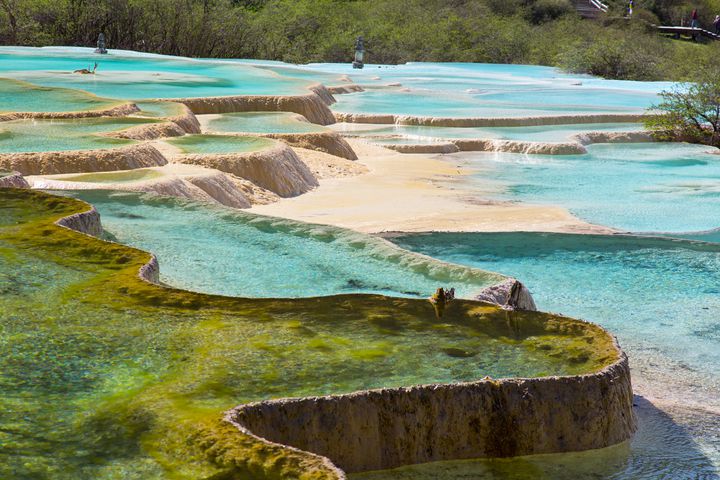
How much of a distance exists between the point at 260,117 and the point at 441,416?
11459mm

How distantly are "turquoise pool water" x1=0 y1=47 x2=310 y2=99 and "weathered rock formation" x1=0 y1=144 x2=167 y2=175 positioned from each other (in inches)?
250

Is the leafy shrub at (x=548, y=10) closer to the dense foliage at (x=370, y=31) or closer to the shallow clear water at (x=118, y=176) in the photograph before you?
the dense foliage at (x=370, y=31)

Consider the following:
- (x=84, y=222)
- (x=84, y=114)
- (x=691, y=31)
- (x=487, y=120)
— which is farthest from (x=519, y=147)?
(x=691, y=31)

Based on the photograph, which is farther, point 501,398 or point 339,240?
point 339,240

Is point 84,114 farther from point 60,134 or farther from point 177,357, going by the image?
point 177,357

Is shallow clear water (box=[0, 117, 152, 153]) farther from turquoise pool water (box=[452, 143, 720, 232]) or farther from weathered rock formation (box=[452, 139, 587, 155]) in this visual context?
weathered rock formation (box=[452, 139, 587, 155])

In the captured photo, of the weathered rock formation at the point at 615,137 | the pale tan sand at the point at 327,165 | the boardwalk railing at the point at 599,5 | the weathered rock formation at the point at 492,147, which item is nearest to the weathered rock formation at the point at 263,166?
the pale tan sand at the point at 327,165

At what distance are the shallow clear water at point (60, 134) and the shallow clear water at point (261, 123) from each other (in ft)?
4.90

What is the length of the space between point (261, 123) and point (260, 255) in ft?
25.2

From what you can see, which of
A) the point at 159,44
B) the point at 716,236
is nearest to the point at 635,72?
the point at 159,44

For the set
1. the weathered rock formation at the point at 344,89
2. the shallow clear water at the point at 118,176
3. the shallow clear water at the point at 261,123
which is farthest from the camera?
the weathered rock formation at the point at 344,89

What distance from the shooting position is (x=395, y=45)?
3080cm

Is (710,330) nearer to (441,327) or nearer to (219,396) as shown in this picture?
(441,327)

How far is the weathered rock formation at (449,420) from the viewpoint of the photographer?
359 centimetres
